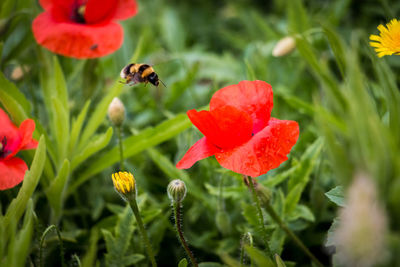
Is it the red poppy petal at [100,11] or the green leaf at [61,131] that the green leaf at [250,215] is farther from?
the red poppy petal at [100,11]

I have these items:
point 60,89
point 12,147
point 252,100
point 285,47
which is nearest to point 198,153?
point 252,100

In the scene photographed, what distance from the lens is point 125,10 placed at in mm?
1484

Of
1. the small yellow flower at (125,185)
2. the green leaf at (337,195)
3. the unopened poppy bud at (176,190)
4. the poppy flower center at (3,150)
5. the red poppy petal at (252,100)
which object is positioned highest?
the red poppy petal at (252,100)

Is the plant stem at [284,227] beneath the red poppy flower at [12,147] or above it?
beneath

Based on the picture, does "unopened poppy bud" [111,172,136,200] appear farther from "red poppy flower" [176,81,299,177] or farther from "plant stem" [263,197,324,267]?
"plant stem" [263,197,324,267]

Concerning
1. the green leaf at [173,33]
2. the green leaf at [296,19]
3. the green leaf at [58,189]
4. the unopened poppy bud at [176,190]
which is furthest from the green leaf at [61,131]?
the green leaf at [173,33]

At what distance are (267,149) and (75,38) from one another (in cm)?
77

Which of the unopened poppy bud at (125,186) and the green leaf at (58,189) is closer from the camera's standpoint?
the unopened poppy bud at (125,186)

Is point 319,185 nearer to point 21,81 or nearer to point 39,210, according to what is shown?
point 39,210

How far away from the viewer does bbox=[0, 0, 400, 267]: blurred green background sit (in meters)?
0.69

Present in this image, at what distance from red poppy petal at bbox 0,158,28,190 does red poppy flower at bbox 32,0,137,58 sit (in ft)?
1.36

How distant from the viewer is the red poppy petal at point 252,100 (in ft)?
3.20

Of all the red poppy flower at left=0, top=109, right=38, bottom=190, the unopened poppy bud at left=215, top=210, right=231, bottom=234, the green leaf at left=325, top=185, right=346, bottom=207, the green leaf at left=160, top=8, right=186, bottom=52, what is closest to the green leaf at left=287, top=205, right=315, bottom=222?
the unopened poppy bud at left=215, top=210, right=231, bottom=234

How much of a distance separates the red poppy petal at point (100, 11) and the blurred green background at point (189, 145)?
14 centimetres
